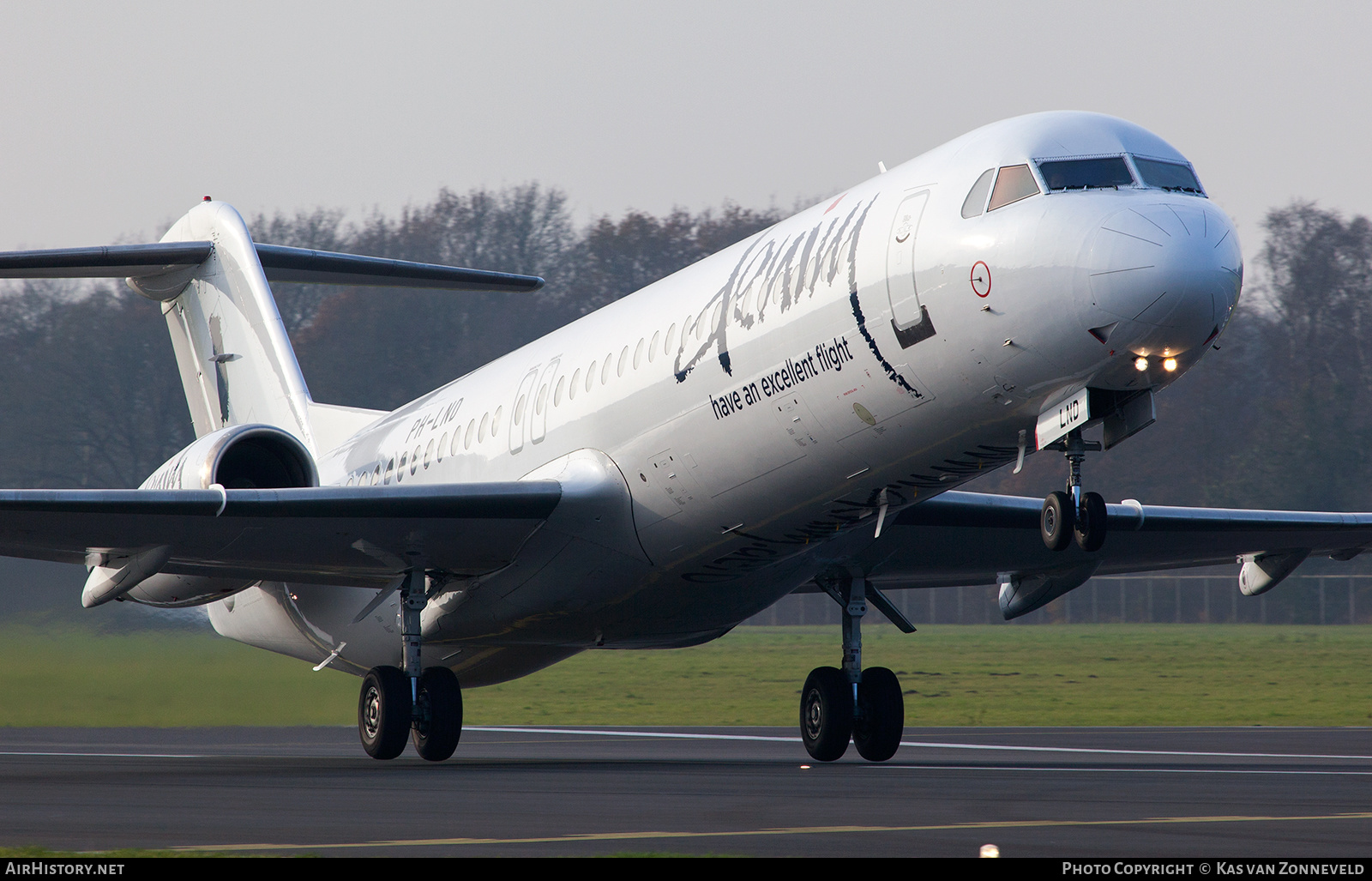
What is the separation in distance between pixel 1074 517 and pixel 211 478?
8945 mm

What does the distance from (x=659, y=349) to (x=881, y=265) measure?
9.41 feet

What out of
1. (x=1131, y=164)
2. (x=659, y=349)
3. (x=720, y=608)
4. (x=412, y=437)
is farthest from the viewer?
(x=412, y=437)

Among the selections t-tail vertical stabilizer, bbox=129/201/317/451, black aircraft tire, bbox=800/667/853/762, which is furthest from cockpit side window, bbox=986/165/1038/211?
t-tail vertical stabilizer, bbox=129/201/317/451

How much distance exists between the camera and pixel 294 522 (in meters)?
15.4

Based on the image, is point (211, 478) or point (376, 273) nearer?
point (211, 478)

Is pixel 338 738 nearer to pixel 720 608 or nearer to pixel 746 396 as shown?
pixel 720 608

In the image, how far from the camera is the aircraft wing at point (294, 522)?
14695 millimetres

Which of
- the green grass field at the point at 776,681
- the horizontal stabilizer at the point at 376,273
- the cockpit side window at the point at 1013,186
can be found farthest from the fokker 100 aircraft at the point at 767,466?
the horizontal stabilizer at the point at 376,273

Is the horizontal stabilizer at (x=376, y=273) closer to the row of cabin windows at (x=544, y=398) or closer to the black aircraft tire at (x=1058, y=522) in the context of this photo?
the row of cabin windows at (x=544, y=398)

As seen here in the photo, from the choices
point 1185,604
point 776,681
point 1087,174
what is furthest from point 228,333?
point 1185,604

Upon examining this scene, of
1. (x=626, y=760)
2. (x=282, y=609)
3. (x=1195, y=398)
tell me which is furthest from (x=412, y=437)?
(x=1195, y=398)

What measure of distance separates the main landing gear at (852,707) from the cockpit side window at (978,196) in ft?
18.5

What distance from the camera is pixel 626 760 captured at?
1677cm

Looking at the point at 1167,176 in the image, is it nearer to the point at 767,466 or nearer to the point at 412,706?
the point at 767,466
